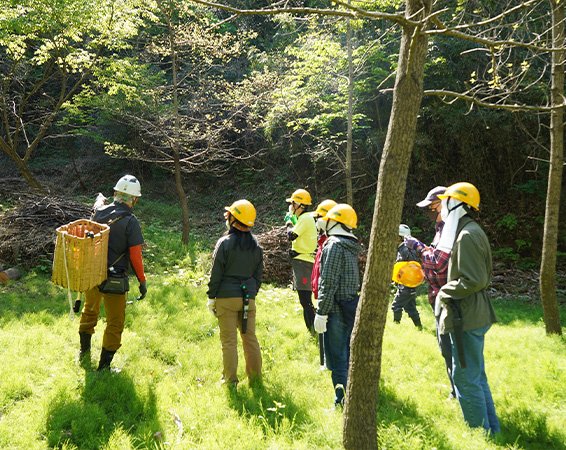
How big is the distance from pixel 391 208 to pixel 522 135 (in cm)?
1325

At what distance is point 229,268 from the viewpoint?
15.4 feet

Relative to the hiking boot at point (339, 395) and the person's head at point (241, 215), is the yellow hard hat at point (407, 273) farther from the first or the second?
the person's head at point (241, 215)

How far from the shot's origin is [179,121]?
12.9 m

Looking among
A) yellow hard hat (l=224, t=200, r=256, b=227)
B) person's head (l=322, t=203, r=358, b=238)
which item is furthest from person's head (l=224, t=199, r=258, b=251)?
person's head (l=322, t=203, r=358, b=238)

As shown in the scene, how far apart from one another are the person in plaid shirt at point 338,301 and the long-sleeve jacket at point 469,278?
0.90 m

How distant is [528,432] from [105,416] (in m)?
4.01

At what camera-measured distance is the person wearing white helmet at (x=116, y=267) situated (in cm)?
489

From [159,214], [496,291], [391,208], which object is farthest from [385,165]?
[159,214]

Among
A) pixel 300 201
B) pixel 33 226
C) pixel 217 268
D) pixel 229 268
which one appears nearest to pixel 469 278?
pixel 229 268

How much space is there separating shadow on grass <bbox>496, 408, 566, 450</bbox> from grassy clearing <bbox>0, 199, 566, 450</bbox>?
0.04 feet

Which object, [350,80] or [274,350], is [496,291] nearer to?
[350,80]

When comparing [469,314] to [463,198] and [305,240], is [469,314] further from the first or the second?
[305,240]

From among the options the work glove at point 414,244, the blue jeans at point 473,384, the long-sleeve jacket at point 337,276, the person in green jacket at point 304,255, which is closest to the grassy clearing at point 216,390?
the blue jeans at point 473,384

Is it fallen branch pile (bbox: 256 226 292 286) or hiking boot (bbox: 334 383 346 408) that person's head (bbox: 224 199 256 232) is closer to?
hiking boot (bbox: 334 383 346 408)
